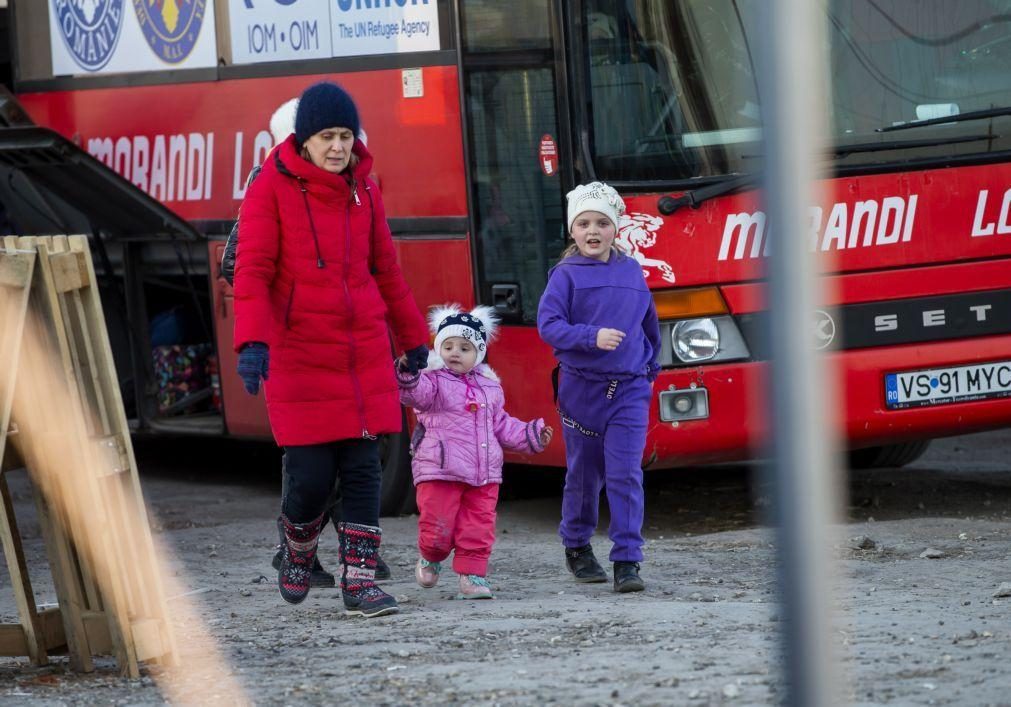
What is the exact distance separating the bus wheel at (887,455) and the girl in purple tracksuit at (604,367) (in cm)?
358

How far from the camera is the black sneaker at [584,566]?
22.5 feet

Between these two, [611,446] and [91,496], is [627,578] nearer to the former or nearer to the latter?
[611,446]

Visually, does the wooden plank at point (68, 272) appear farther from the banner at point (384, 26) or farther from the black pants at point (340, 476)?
the banner at point (384, 26)

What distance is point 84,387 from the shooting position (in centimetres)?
518

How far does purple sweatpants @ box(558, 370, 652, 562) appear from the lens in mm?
6621

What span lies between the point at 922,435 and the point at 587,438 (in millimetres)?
2137

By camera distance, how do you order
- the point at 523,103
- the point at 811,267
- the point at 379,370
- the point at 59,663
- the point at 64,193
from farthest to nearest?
the point at 64,193
the point at 523,103
the point at 379,370
the point at 59,663
the point at 811,267

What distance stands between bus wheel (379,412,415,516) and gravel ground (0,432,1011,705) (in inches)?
4.8

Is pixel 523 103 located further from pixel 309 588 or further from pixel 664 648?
pixel 664 648

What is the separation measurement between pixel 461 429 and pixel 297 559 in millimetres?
758

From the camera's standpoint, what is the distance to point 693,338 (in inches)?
305

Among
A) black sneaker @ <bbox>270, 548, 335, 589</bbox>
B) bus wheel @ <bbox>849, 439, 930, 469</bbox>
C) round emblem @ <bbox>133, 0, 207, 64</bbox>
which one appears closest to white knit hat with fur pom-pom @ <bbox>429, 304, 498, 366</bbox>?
black sneaker @ <bbox>270, 548, 335, 589</bbox>

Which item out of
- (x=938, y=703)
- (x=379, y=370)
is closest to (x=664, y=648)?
(x=938, y=703)

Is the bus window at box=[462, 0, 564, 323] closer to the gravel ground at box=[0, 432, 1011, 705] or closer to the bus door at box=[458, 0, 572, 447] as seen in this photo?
the bus door at box=[458, 0, 572, 447]
